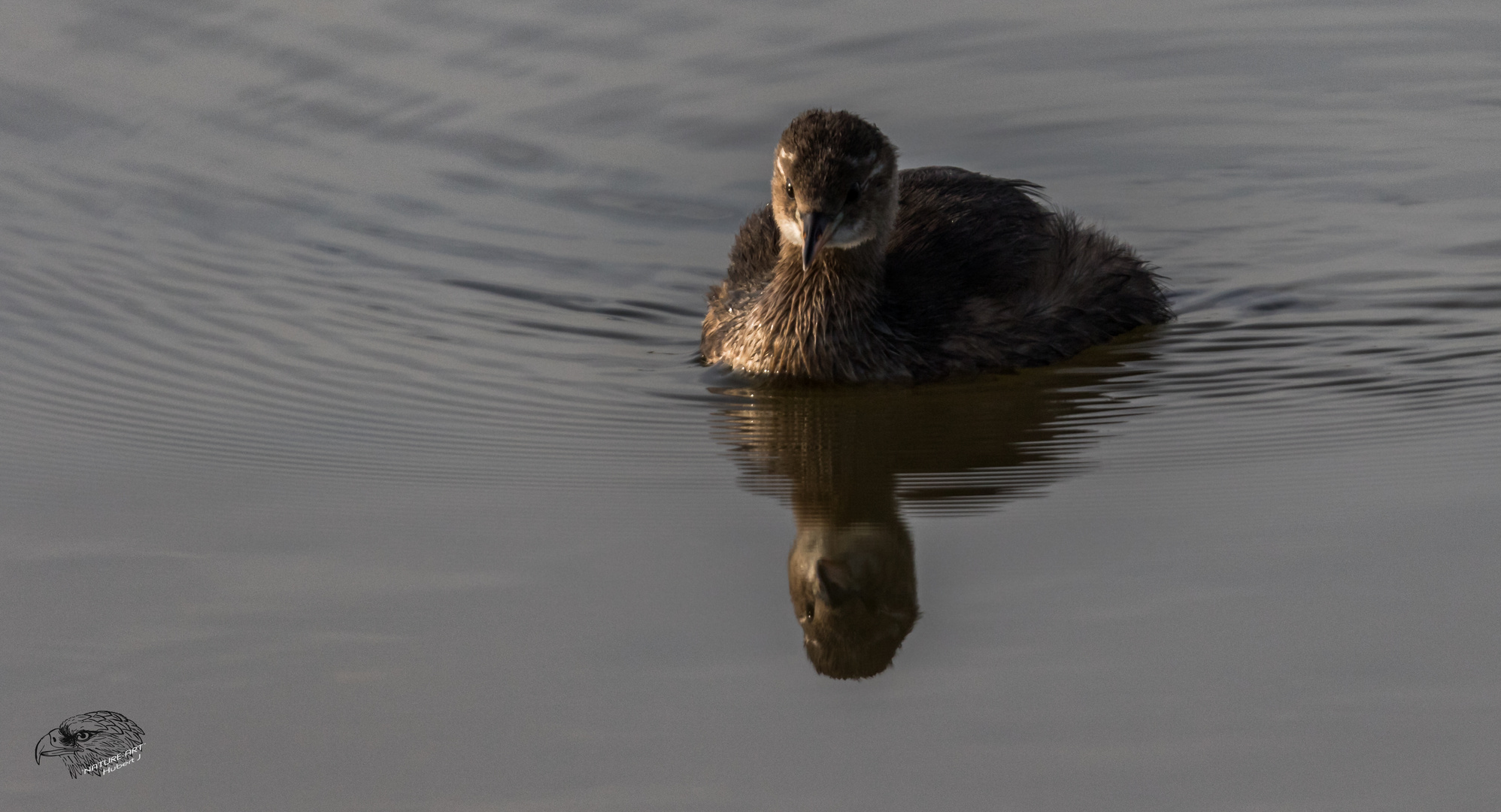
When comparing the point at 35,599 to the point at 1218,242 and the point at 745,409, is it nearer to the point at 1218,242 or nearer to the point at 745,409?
the point at 745,409

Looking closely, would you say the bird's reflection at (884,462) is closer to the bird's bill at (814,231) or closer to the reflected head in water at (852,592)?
the reflected head in water at (852,592)

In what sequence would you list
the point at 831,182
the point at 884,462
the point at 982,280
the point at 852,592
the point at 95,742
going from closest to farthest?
the point at 95,742
the point at 852,592
the point at 884,462
the point at 831,182
the point at 982,280

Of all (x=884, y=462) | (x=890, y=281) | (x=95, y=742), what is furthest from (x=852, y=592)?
(x=890, y=281)

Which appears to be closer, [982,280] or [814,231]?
[814,231]

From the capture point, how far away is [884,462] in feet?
25.6

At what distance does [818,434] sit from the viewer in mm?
8289

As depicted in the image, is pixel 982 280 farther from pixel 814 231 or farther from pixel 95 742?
pixel 95 742

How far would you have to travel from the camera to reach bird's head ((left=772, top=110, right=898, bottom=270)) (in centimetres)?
881

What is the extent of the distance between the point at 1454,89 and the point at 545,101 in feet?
19.7

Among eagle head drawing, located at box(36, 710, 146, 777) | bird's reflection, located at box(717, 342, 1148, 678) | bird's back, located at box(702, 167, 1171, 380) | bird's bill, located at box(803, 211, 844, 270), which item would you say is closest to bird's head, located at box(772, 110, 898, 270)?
bird's bill, located at box(803, 211, 844, 270)

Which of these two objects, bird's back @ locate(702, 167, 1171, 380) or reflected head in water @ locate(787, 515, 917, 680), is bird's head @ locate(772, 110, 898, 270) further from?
reflected head in water @ locate(787, 515, 917, 680)

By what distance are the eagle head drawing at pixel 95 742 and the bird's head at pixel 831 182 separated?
4186 mm

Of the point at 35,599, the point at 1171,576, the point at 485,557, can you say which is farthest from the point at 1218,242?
the point at 35,599

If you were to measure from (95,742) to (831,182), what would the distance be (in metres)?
4.53
